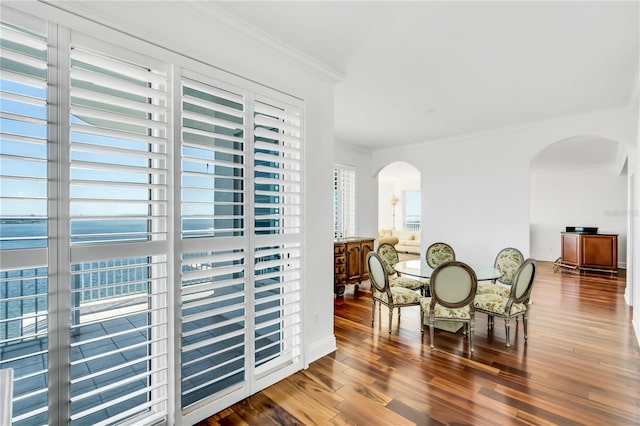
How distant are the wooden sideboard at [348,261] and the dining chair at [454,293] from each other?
211cm

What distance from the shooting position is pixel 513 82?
3.32 metres

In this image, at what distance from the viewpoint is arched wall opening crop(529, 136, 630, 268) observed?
8.23 metres

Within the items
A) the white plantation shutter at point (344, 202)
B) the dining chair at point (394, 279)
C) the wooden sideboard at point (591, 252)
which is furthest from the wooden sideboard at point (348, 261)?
the wooden sideboard at point (591, 252)

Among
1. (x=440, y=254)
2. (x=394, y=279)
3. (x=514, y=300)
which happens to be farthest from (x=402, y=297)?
(x=440, y=254)

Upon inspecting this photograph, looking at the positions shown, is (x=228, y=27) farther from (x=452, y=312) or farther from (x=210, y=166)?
(x=452, y=312)

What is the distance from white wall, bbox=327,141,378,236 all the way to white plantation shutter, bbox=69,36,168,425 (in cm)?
458

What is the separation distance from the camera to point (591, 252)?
7.65m

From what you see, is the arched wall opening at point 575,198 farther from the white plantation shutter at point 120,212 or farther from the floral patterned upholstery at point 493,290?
the white plantation shutter at point 120,212

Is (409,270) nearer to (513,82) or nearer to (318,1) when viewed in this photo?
(513,82)

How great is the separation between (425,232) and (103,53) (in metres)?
5.47

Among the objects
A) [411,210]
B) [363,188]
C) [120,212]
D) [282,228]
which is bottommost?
[282,228]

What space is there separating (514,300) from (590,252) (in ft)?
21.1

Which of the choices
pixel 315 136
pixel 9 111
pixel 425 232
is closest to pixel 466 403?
pixel 315 136

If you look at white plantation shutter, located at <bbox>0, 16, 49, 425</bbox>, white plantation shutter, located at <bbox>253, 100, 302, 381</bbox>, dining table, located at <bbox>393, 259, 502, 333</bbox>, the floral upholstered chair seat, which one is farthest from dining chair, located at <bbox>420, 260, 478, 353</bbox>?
white plantation shutter, located at <bbox>0, 16, 49, 425</bbox>
